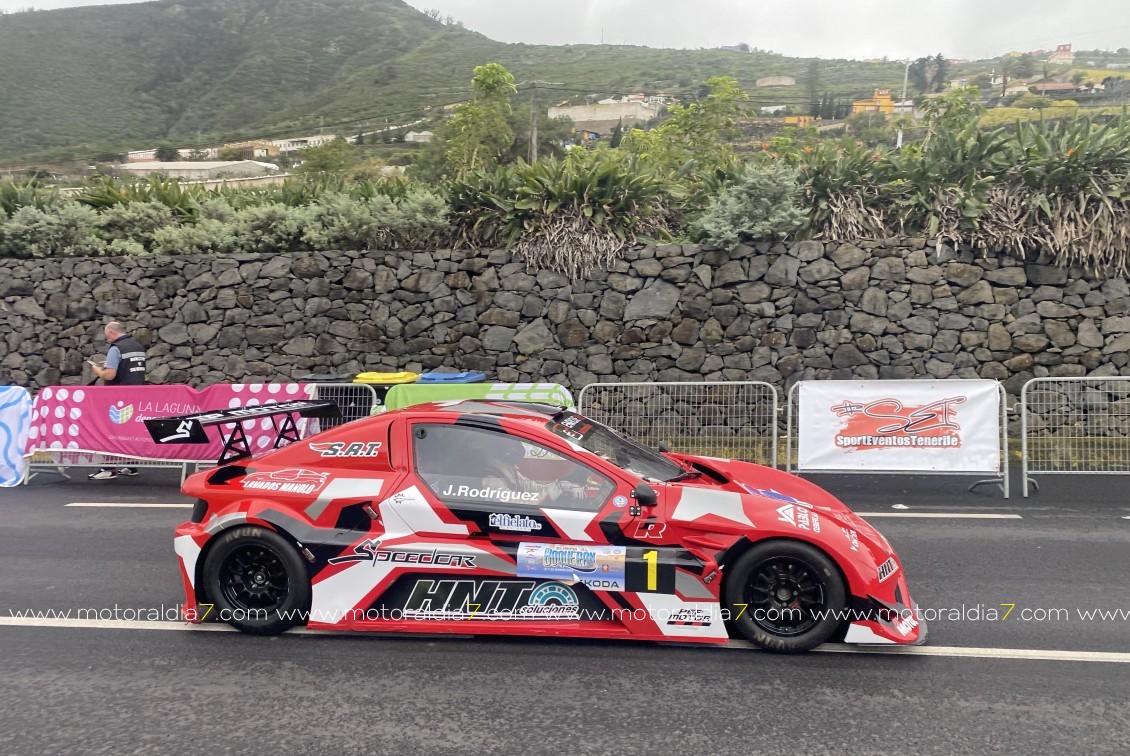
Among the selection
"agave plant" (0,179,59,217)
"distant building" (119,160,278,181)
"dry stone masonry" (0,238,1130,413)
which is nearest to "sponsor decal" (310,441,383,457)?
"dry stone masonry" (0,238,1130,413)

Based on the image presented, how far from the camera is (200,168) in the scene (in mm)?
52375

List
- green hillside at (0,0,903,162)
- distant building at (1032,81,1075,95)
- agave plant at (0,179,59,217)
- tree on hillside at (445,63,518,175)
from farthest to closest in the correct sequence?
green hillside at (0,0,903,162) < distant building at (1032,81,1075,95) < tree on hillside at (445,63,518,175) < agave plant at (0,179,59,217)

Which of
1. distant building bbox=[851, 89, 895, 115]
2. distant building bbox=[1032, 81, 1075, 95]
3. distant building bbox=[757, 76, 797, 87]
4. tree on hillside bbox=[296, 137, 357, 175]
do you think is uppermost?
distant building bbox=[757, 76, 797, 87]

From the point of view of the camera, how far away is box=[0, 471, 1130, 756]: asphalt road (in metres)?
3.98

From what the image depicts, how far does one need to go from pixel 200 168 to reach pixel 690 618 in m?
54.1

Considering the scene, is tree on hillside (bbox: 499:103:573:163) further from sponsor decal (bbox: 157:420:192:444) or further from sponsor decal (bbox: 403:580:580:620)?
sponsor decal (bbox: 403:580:580:620)

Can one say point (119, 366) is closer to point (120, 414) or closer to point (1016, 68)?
point (120, 414)

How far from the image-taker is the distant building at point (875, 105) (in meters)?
55.8

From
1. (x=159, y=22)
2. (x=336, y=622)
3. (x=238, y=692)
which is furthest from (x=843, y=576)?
(x=159, y=22)

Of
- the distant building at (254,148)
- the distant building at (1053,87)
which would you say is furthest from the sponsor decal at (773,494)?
the distant building at (1053,87)

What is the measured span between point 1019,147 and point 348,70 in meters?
79.6

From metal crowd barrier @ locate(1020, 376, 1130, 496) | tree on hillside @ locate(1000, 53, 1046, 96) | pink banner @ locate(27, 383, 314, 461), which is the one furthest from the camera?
tree on hillside @ locate(1000, 53, 1046, 96)

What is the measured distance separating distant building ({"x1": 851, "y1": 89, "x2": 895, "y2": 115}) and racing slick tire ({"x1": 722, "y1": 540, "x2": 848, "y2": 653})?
56.2 meters

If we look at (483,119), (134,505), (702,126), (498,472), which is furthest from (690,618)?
(483,119)
